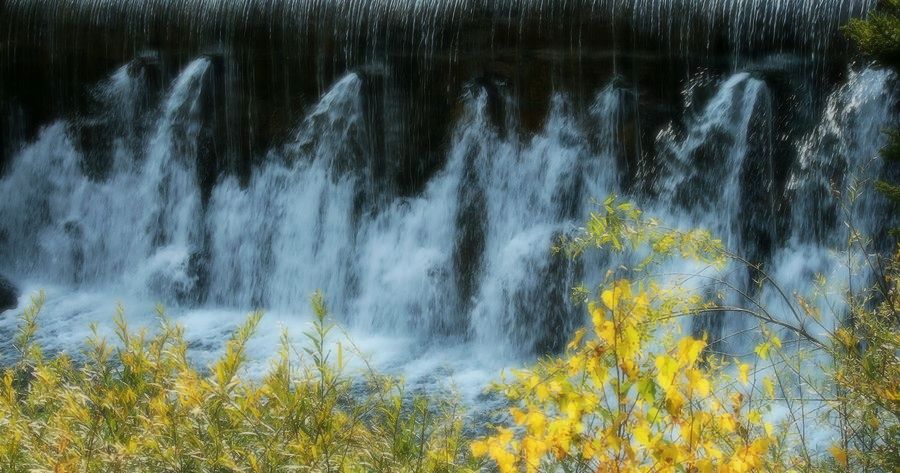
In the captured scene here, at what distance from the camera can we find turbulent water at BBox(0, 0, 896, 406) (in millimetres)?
8609

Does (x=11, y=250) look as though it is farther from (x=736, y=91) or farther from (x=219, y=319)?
(x=736, y=91)

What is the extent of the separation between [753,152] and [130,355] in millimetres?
6488

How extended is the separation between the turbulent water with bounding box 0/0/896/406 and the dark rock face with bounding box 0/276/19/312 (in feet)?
0.54

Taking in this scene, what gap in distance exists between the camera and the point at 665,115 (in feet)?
30.6

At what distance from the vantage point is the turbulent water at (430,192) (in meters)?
8.61

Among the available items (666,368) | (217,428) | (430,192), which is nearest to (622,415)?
(666,368)

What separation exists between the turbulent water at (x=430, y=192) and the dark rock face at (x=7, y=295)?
0.16 meters

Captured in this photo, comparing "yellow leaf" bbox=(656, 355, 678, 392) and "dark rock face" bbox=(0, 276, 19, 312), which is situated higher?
"dark rock face" bbox=(0, 276, 19, 312)

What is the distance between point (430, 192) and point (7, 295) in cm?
497

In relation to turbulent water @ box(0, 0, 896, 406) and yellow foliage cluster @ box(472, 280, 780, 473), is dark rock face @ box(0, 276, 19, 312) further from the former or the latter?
yellow foliage cluster @ box(472, 280, 780, 473)

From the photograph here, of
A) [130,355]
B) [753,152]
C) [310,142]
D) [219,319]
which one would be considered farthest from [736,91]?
[130,355]

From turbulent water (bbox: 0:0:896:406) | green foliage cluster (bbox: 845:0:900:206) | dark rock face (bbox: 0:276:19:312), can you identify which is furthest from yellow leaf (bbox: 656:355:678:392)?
dark rock face (bbox: 0:276:19:312)

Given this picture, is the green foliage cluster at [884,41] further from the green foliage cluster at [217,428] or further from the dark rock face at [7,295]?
the dark rock face at [7,295]

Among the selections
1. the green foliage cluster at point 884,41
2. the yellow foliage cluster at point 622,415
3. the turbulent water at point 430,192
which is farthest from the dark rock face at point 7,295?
the yellow foliage cluster at point 622,415
